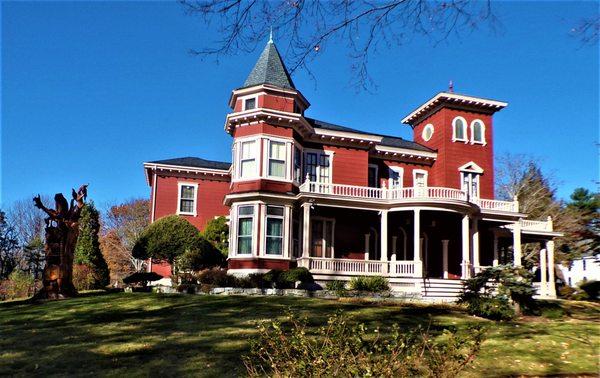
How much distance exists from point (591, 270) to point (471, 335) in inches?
2671

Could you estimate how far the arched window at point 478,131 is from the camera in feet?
95.2

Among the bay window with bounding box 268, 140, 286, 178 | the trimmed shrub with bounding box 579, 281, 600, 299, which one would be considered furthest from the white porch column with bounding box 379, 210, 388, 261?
the trimmed shrub with bounding box 579, 281, 600, 299


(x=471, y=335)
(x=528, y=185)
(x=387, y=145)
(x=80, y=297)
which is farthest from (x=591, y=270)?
(x=471, y=335)

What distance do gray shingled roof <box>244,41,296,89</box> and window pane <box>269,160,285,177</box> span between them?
12.4 feet

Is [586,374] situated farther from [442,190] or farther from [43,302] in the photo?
[43,302]

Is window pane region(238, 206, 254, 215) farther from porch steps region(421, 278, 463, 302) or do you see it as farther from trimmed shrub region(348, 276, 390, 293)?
porch steps region(421, 278, 463, 302)

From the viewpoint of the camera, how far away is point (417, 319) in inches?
574

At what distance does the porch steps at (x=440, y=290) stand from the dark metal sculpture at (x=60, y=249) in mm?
14255

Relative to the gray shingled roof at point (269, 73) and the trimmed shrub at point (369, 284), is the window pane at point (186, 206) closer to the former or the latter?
the gray shingled roof at point (269, 73)

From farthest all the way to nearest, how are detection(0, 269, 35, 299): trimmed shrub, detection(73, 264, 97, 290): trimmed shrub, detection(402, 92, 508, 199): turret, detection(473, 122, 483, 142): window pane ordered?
→ detection(473, 122, 483, 142): window pane → detection(402, 92, 508, 199): turret → detection(0, 269, 35, 299): trimmed shrub → detection(73, 264, 97, 290): trimmed shrub

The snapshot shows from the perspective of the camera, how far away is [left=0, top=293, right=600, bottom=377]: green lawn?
938 centimetres

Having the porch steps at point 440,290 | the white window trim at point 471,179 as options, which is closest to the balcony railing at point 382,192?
the white window trim at point 471,179

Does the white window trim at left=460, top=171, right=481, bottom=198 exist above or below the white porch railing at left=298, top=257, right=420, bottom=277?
above

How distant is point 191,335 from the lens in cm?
1168
